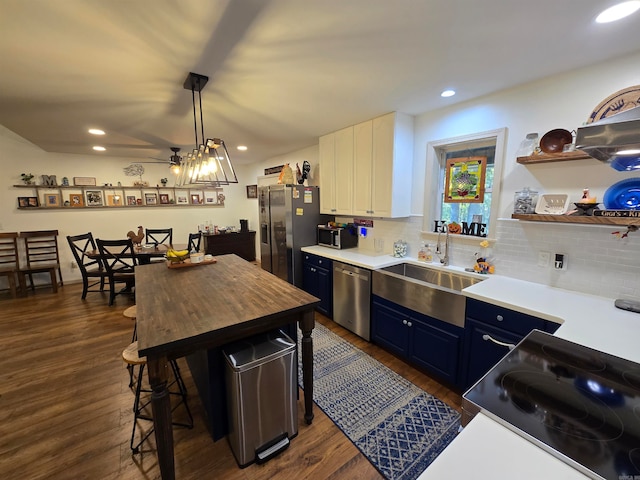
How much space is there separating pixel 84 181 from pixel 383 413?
627 centimetres

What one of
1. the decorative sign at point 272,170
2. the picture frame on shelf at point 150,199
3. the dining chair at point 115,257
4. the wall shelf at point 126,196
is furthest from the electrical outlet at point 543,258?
the picture frame on shelf at point 150,199

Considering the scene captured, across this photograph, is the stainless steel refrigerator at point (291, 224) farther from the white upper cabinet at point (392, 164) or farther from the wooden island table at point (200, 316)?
the wooden island table at point (200, 316)

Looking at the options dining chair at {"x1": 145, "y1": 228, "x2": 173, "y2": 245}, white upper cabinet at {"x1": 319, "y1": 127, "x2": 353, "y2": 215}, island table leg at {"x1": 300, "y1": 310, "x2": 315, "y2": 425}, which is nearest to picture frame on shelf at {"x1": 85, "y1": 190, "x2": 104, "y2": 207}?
dining chair at {"x1": 145, "y1": 228, "x2": 173, "y2": 245}

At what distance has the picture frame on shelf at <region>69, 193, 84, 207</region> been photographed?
4934 mm

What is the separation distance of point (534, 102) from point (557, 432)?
2.36 meters

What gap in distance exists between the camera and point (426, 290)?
224 cm

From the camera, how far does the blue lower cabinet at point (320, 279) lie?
A: 3387 millimetres

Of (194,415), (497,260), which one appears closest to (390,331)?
(497,260)

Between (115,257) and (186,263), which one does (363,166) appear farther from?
(115,257)

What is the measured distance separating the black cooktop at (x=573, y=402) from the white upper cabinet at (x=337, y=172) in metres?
2.59

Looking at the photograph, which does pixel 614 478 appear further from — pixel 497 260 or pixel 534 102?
pixel 534 102

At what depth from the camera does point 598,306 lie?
1.74 m

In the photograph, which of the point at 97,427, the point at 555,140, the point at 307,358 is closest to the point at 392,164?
the point at 555,140

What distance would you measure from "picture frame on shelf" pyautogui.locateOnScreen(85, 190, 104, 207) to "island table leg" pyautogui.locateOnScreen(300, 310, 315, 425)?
5.49m
